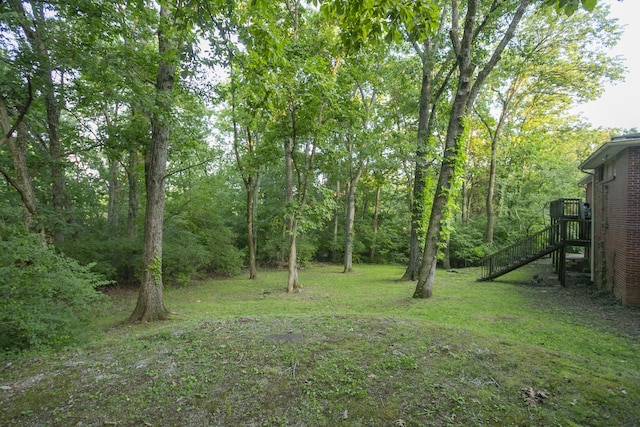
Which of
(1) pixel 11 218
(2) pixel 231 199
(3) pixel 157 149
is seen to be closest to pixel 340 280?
(2) pixel 231 199

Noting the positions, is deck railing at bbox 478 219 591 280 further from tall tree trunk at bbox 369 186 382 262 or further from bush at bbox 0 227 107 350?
bush at bbox 0 227 107 350

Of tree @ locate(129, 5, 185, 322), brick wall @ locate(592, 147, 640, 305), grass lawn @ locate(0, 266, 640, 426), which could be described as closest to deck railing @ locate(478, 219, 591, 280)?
brick wall @ locate(592, 147, 640, 305)

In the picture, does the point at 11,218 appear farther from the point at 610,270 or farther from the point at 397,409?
the point at 610,270

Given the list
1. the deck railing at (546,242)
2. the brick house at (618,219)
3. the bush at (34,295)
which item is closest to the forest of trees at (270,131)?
the bush at (34,295)

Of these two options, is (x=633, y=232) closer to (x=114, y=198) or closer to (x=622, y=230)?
(x=622, y=230)

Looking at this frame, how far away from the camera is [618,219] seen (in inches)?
390

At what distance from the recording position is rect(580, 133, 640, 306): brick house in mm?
8992

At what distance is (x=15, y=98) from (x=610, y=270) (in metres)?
15.8

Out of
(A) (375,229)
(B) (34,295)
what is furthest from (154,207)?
(A) (375,229)

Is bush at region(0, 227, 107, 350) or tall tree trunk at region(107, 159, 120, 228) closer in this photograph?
bush at region(0, 227, 107, 350)

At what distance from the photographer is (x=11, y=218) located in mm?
8055

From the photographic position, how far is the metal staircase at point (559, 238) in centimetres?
1293

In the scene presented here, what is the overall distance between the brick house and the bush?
12.4 metres

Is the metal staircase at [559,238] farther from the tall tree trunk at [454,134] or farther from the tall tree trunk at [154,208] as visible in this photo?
the tall tree trunk at [154,208]
